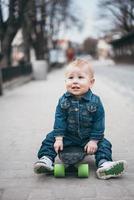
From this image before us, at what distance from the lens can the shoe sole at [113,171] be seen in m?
5.73

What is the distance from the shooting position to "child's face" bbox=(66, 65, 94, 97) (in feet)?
20.2

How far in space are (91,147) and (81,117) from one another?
36cm

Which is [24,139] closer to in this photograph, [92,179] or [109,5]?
[92,179]

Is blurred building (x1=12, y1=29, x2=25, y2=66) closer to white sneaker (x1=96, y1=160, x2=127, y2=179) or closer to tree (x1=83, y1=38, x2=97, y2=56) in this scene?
white sneaker (x1=96, y1=160, x2=127, y2=179)

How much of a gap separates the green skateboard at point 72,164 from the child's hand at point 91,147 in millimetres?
68

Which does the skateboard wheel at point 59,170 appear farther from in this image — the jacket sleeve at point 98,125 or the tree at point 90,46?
the tree at point 90,46

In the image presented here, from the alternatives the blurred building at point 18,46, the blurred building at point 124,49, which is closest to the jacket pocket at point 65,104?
the blurred building at point 18,46

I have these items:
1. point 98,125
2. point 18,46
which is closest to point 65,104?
point 98,125

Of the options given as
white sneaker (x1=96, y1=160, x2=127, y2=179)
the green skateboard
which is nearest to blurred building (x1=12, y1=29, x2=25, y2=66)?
the green skateboard

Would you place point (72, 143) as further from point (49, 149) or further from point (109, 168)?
point (109, 168)

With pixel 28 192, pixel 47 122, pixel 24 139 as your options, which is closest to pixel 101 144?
pixel 28 192

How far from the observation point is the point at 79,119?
20.4 feet

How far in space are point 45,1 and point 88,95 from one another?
3035 centimetres

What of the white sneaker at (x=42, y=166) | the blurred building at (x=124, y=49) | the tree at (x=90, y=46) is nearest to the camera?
the white sneaker at (x=42, y=166)
